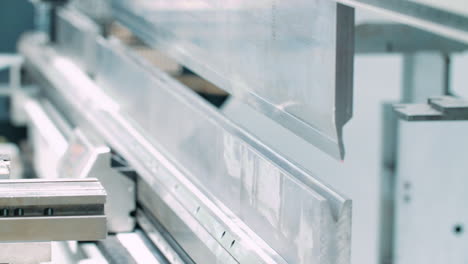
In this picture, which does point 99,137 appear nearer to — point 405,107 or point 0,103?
point 405,107

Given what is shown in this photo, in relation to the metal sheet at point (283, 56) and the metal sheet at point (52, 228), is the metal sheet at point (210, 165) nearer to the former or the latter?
the metal sheet at point (283, 56)

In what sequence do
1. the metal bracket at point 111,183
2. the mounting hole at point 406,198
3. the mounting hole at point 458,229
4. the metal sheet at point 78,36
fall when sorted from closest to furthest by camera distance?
the metal bracket at point 111,183, the mounting hole at point 458,229, the mounting hole at point 406,198, the metal sheet at point 78,36

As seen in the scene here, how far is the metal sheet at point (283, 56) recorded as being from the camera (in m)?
1.57

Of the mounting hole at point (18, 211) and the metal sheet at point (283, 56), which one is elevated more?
the metal sheet at point (283, 56)

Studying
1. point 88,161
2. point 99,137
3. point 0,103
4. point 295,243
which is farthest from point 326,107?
point 0,103

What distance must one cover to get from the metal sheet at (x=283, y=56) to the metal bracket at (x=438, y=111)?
220 mm

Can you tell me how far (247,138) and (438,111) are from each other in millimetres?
403

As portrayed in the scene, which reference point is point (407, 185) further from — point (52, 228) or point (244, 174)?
point (52, 228)

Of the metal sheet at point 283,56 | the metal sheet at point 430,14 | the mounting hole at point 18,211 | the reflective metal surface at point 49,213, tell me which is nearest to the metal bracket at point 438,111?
the metal sheet at point 283,56

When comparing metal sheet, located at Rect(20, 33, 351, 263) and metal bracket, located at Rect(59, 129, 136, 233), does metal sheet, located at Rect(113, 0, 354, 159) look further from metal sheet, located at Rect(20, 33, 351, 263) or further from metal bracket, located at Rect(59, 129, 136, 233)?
metal bracket, located at Rect(59, 129, 136, 233)

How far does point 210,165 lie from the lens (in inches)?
81.4

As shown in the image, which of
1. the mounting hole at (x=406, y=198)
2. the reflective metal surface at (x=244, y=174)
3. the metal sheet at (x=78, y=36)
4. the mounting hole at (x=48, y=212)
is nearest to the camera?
the reflective metal surface at (x=244, y=174)

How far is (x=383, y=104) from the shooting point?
312cm

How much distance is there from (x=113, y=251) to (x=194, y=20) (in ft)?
2.37
